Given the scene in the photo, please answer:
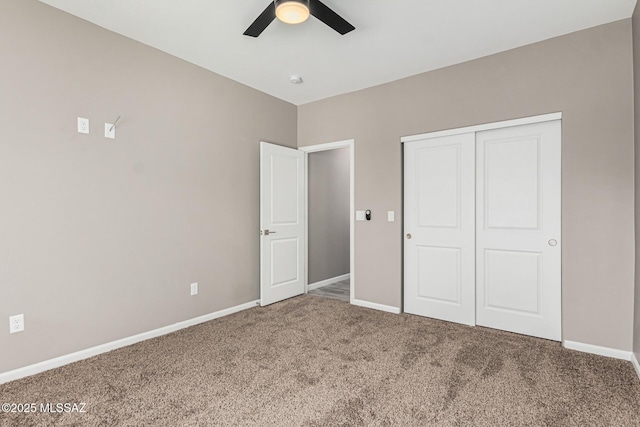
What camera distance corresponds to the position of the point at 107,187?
9.36ft

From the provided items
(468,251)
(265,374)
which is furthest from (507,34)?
(265,374)

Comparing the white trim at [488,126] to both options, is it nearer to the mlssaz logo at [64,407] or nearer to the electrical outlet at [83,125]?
the electrical outlet at [83,125]

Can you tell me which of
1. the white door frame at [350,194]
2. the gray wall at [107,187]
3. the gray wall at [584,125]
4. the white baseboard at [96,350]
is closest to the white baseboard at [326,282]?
the white door frame at [350,194]

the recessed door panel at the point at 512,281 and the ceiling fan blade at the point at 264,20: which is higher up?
the ceiling fan blade at the point at 264,20

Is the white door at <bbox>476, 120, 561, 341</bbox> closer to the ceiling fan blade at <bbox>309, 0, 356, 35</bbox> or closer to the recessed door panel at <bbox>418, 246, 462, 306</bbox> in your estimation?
the recessed door panel at <bbox>418, 246, 462, 306</bbox>

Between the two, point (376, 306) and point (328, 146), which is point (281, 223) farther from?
point (376, 306)

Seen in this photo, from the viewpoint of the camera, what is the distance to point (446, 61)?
3414 millimetres

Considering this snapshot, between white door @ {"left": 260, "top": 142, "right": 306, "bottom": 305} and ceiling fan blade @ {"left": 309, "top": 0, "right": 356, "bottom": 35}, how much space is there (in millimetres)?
2073

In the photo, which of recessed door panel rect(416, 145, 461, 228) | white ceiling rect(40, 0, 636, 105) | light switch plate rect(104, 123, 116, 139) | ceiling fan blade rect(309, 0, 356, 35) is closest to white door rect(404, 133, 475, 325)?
recessed door panel rect(416, 145, 461, 228)

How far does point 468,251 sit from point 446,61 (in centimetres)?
197

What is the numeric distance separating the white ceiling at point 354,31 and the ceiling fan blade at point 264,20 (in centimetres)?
23

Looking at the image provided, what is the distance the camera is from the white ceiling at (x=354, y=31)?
2.51 metres

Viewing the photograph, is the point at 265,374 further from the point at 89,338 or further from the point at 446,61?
the point at 446,61

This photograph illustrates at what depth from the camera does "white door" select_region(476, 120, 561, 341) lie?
302cm
